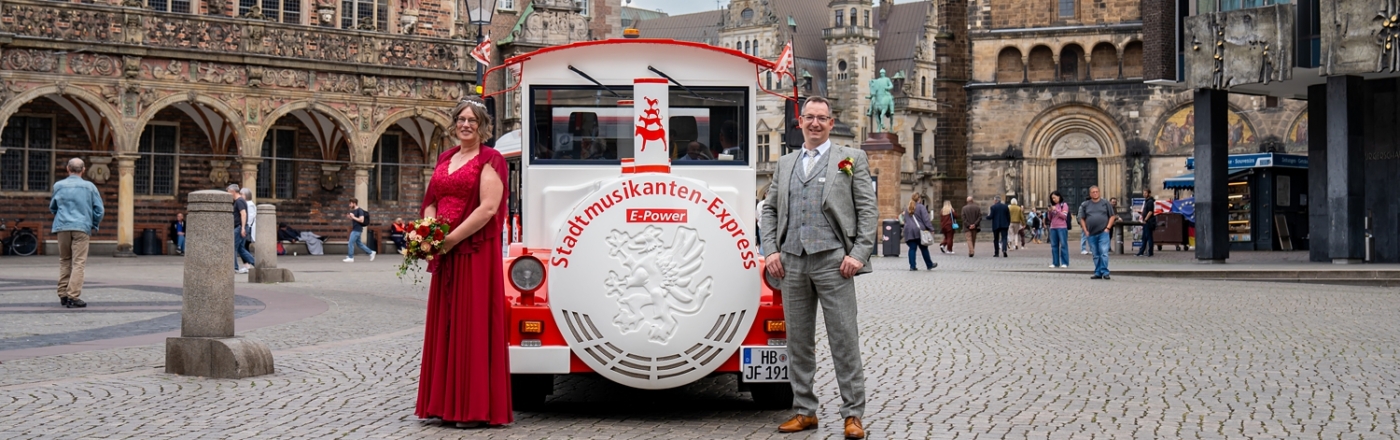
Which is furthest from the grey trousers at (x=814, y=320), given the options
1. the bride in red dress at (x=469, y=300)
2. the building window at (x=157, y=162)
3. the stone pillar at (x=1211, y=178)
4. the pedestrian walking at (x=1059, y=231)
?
the building window at (x=157, y=162)

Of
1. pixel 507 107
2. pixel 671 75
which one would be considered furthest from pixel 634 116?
pixel 507 107

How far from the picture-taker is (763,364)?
7852 millimetres

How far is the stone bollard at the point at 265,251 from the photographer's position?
872 inches

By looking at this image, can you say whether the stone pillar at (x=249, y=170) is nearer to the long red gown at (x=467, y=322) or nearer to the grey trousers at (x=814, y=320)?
the long red gown at (x=467, y=322)

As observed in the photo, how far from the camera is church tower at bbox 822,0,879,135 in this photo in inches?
4313


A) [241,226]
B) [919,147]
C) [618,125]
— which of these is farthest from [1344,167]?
[919,147]

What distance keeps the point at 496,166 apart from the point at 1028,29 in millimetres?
48957

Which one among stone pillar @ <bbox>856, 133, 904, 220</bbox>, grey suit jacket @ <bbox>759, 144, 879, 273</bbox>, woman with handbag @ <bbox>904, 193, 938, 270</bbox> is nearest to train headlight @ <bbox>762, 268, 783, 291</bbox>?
grey suit jacket @ <bbox>759, 144, 879, 273</bbox>

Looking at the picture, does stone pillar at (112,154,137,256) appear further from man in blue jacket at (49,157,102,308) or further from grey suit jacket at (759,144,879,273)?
grey suit jacket at (759,144,879,273)

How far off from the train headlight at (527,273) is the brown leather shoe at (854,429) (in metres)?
1.76

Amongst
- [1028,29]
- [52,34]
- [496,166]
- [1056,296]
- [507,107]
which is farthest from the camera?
[1028,29]

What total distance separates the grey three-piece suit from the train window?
1.46m

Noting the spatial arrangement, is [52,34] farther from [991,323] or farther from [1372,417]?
[1372,417]

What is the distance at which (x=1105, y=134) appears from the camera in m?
55.0
